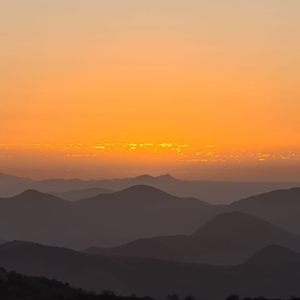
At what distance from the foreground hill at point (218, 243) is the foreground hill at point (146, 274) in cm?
4034

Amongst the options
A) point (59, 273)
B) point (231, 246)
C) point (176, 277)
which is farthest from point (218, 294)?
point (231, 246)

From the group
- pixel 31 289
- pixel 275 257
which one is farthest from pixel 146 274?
pixel 31 289

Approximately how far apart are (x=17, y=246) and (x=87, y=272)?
20.0m

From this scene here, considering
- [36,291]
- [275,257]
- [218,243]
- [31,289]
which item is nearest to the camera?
[36,291]

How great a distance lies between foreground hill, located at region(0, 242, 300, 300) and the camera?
250 feet

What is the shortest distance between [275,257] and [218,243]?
50.7 meters

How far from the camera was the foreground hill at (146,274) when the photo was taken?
250 ft

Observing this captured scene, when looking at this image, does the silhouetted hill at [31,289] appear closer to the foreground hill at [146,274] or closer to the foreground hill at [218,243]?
the foreground hill at [146,274]

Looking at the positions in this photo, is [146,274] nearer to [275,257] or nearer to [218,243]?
[275,257]

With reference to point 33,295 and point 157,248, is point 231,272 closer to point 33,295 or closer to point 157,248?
point 157,248

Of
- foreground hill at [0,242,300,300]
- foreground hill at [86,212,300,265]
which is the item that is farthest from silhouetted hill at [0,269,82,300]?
foreground hill at [86,212,300,265]

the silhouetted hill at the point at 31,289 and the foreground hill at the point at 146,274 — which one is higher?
the silhouetted hill at the point at 31,289

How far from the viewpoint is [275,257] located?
10706 centimetres

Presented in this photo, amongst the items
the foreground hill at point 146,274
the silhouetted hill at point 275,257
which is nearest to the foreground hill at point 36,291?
the foreground hill at point 146,274
